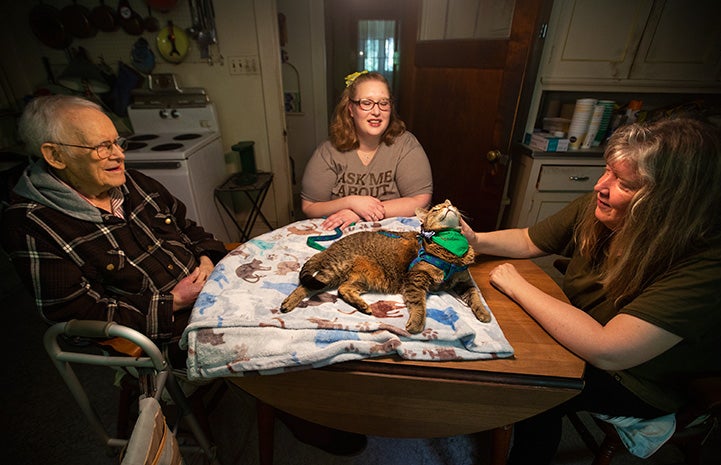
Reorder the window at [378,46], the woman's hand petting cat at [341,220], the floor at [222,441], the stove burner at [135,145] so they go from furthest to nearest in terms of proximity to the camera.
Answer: the window at [378,46], the stove burner at [135,145], the floor at [222,441], the woman's hand petting cat at [341,220]

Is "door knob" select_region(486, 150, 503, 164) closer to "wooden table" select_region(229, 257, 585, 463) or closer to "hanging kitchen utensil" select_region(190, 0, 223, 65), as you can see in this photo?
"wooden table" select_region(229, 257, 585, 463)

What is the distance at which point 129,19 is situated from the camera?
2.51 metres

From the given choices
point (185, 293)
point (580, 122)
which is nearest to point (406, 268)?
point (185, 293)

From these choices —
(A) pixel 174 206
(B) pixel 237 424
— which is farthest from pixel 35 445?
(A) pixel 174 206

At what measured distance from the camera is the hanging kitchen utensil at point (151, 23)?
2542mm

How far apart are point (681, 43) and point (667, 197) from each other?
8.32 ft

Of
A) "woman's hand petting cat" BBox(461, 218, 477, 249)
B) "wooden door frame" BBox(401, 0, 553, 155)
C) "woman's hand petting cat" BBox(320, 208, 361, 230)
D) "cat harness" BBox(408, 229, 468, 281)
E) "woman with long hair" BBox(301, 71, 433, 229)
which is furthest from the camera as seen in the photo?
"woman with long hair" BBox(301, 71, 433, 229)

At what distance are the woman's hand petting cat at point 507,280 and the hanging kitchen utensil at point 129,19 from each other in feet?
10.8

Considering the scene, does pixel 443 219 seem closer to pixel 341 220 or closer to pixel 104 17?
pixel 341 220

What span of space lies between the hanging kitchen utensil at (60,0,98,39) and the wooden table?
3290mm

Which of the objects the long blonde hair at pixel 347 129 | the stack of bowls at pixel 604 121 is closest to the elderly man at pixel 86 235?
the long blonde hair at pixel 347 129

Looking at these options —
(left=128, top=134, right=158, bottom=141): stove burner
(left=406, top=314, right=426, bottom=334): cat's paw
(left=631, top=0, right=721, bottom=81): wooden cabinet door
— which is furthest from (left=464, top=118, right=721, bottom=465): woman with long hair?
(left=128, top=134, right=158, bottom=141): stove burner

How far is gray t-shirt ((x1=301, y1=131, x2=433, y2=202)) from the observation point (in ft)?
5.76

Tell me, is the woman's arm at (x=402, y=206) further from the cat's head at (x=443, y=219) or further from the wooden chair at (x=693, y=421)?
the wooden chair at (x=693, y=421)
